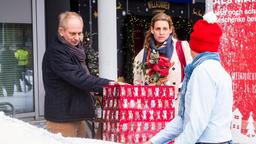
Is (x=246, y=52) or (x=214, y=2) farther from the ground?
(x=214, y=2)

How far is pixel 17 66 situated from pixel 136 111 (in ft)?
23.6

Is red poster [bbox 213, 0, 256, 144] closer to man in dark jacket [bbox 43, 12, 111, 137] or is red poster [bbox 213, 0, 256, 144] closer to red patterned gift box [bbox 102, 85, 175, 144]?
red patterned gift box [bbox 102, 85, 175, 144]

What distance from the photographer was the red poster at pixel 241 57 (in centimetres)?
485

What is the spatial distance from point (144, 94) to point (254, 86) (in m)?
1.46

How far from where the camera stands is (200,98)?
2719mm

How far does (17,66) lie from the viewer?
1061 centimetres

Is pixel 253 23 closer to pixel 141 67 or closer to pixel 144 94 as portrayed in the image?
pixel 141 67

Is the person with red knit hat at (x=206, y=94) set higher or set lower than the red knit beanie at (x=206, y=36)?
lower

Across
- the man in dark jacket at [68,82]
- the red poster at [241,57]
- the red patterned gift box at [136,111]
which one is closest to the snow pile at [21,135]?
the red patterned gift box at [136,111]

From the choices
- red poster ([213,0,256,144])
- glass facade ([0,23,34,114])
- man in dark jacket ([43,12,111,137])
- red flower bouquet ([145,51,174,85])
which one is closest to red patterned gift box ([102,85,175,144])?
man in dark jacket ([43,12,111,137])

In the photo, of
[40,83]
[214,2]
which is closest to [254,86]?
[214,2]

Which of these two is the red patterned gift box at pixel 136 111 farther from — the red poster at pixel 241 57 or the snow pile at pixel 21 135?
the red poster at pixel 241 57

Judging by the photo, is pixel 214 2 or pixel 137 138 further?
pixel 214 2

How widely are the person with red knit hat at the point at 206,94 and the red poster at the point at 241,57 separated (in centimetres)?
202
